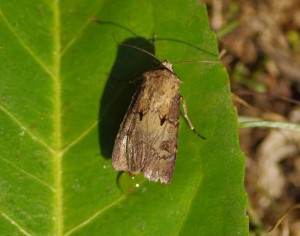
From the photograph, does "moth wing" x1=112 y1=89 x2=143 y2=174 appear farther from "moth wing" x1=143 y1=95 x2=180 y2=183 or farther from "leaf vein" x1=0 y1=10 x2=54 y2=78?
"leaf vein" x1=0 y1=10 x2=54 y2=78

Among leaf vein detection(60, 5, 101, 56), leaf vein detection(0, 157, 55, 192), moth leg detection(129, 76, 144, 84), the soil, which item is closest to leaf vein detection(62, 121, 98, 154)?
leaf vein detection(0, 157, 55, 192)

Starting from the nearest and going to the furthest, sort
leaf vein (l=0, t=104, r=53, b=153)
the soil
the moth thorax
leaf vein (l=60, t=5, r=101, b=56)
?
leaf vein (l=0, t=104, r=53, b=153) → leaf vein (l=60, t=5, r=101, b=56) → the moth thorax → the soil

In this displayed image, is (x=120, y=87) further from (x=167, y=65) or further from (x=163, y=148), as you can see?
(x=163, y=148)

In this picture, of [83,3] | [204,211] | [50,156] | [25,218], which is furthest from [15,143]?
[204,211]

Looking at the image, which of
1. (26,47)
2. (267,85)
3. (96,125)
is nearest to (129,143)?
(96,125)

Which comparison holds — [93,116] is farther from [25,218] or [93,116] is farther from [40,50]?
[25,218]

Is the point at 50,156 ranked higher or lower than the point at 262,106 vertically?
higher
